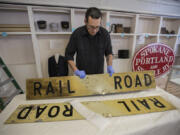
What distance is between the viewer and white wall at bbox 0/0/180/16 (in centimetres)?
151

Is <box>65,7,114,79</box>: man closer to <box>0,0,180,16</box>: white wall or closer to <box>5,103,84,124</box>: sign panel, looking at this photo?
<box>5,103,84,124</box>: sign panel

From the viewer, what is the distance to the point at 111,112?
1.99ft

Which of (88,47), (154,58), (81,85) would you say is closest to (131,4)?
(154,58)

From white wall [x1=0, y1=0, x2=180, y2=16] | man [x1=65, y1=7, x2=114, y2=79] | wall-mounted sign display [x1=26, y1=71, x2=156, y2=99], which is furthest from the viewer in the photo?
white wall [x1=0, y1=0, x2=180, y2=16]

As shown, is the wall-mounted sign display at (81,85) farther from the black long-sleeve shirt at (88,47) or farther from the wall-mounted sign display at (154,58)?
the wall-mounted sign display at (154,58)

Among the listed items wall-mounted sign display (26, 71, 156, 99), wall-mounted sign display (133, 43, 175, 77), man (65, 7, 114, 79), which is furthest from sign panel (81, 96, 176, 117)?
wall-mounted sign display (133, 43, 175, 77)

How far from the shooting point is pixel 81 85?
0.78 meters

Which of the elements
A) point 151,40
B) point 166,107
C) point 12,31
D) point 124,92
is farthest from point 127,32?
point 12,31

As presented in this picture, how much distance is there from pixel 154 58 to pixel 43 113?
8.05 feet

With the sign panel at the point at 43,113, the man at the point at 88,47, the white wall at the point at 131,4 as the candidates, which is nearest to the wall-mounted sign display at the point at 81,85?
the sign panel at the point at 43,113

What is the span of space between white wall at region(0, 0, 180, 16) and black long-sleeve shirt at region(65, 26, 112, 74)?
85 centimetres

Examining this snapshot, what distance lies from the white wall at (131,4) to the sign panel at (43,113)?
154cm

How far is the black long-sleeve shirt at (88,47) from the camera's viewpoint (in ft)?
3.51

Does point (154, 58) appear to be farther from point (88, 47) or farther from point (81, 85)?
point (81, 85)
